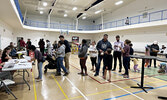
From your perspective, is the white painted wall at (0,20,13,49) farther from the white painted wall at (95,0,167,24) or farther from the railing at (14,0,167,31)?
the white painted wall at (95,0,167,24)

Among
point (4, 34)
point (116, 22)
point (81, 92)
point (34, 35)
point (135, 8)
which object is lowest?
point (81, 92)

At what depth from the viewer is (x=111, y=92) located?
119 inches

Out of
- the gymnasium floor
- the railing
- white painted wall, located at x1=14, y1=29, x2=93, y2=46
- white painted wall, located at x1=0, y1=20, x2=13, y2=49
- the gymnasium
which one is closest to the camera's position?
the gymnasium floor

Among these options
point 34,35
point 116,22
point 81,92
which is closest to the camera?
point 81,92

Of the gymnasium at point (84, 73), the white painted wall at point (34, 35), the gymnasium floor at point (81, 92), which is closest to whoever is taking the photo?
the gymnasium floor at point (81, 92)

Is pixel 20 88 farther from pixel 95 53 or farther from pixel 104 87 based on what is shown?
pixel 95 53

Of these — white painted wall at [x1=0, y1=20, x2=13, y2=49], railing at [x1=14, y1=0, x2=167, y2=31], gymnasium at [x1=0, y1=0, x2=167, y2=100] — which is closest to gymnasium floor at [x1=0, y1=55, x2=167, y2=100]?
gymnasium at [x1=0, y1=0, x2=167, y2=100]

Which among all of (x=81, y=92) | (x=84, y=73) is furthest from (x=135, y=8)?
(x=81, y=92)

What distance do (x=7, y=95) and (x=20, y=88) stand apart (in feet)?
1.54

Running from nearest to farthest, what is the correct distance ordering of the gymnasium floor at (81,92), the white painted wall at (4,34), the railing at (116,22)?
the gymnasium floor at (81,92), the white painted wall at (4,34), the railing at (116,22)

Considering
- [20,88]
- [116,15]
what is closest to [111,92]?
[20,88]

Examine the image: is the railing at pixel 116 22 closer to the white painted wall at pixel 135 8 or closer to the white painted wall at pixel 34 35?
the white painted wall at pixel 135 8

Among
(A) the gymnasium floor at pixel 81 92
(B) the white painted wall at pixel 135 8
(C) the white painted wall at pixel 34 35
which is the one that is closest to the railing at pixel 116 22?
(B) the white painted wall at pixel 135 8

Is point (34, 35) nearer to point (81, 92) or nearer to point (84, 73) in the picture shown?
point (84, 73)
